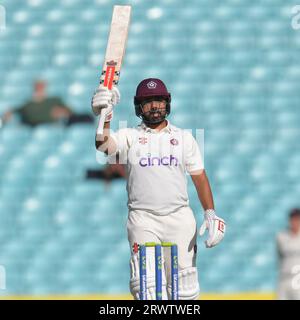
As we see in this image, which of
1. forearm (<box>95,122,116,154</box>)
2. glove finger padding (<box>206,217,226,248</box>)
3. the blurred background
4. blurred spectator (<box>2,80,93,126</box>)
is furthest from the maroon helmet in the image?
blurred spectator (<box>2,80,93,126</box>)

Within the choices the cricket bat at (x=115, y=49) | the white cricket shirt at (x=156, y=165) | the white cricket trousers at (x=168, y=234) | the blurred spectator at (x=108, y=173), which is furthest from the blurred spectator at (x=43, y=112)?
the white cricket trousers at (x=168, y=234)

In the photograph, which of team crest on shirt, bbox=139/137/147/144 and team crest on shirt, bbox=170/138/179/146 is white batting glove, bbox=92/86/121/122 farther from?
team crest on shirt, bbox=170/138/179/146

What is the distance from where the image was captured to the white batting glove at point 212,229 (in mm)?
5066

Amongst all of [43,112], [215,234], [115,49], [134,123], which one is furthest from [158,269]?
[43,112]

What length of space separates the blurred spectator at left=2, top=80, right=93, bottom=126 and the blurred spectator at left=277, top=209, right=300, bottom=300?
88.7 inches

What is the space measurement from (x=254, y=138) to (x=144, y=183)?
11.7ft

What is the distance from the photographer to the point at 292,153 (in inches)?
333

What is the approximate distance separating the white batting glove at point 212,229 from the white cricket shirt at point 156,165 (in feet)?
0.46

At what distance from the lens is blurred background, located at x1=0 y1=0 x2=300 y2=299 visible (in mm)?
8094

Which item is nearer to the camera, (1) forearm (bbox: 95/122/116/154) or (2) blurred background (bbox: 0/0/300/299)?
(1) forearm (bbox: 95/122/116/154)

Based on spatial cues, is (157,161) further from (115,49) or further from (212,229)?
(115,49)

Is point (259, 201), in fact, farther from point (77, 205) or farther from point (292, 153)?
point (77, 205)

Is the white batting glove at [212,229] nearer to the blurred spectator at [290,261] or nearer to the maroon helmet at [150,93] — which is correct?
the maroon helmet at [150,93]
